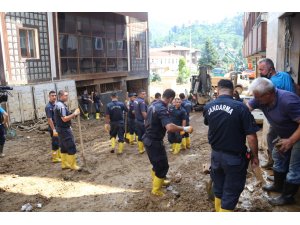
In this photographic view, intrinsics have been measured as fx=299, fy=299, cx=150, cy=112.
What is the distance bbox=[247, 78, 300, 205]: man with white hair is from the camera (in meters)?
3.70

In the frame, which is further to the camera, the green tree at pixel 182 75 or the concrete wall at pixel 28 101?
the green tree at pixel 182 75

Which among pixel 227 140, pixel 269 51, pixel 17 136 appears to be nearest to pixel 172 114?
pixel 269 51

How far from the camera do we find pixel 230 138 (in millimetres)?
3584

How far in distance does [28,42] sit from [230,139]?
39.6ft

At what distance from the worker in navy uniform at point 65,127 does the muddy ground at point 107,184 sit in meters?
0.34

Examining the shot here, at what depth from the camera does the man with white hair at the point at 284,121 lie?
370 centimetres

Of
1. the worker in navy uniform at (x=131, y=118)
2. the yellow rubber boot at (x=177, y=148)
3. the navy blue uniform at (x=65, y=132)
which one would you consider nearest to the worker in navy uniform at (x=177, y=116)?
the yellow rubber boot at (x=177, y=148)

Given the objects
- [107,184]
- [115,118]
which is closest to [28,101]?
[115,118]

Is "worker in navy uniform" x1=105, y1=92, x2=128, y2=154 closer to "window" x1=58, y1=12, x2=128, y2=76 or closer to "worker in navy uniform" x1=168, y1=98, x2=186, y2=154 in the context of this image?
"worker in navy uniform" x1=168, y1=98, x2=186, y2=154

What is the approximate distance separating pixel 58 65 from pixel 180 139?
867cm

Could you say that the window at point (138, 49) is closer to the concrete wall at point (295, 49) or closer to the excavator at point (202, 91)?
the excavator at point (202, 91)

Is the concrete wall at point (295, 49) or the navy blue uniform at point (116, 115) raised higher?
the concrete wall at point (295, 49)

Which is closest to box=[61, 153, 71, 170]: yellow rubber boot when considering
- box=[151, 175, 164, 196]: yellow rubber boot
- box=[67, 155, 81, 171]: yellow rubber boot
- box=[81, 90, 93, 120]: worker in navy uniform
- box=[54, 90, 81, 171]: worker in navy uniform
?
box=[54, 90, 81, 171]: worker in navy uniform

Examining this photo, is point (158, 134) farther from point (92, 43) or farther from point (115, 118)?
point (92, 43)
